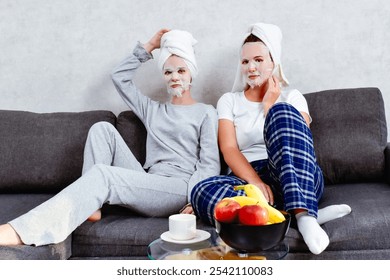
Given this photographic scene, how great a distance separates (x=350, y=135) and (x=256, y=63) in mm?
542

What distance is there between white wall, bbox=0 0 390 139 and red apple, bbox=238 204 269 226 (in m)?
1.40

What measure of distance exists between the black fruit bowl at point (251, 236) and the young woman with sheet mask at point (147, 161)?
2.14 ft

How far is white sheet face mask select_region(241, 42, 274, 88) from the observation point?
208 centimetres

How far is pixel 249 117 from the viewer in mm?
2086

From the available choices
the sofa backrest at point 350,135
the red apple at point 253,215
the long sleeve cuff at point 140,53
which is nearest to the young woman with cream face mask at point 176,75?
the long sleeve cuff at point 140,53

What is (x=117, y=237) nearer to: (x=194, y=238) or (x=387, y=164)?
(x=194, y=238)

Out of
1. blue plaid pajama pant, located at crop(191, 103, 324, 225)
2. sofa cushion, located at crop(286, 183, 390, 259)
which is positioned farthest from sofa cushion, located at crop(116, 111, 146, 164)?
sofa cushion, located at crop(286, 183, 390, 259)

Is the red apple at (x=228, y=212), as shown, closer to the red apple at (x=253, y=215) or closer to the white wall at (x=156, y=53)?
the red apple at (x=253, y=215)

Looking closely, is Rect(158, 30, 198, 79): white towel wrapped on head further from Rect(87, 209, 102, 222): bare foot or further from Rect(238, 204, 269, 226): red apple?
Rect(238, 204, 269, 226): red apple

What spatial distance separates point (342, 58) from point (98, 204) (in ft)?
4.92

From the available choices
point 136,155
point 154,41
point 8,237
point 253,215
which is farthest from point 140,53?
point 253,215

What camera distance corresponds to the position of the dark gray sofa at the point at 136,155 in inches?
65.6

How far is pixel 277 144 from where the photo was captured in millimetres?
1601
